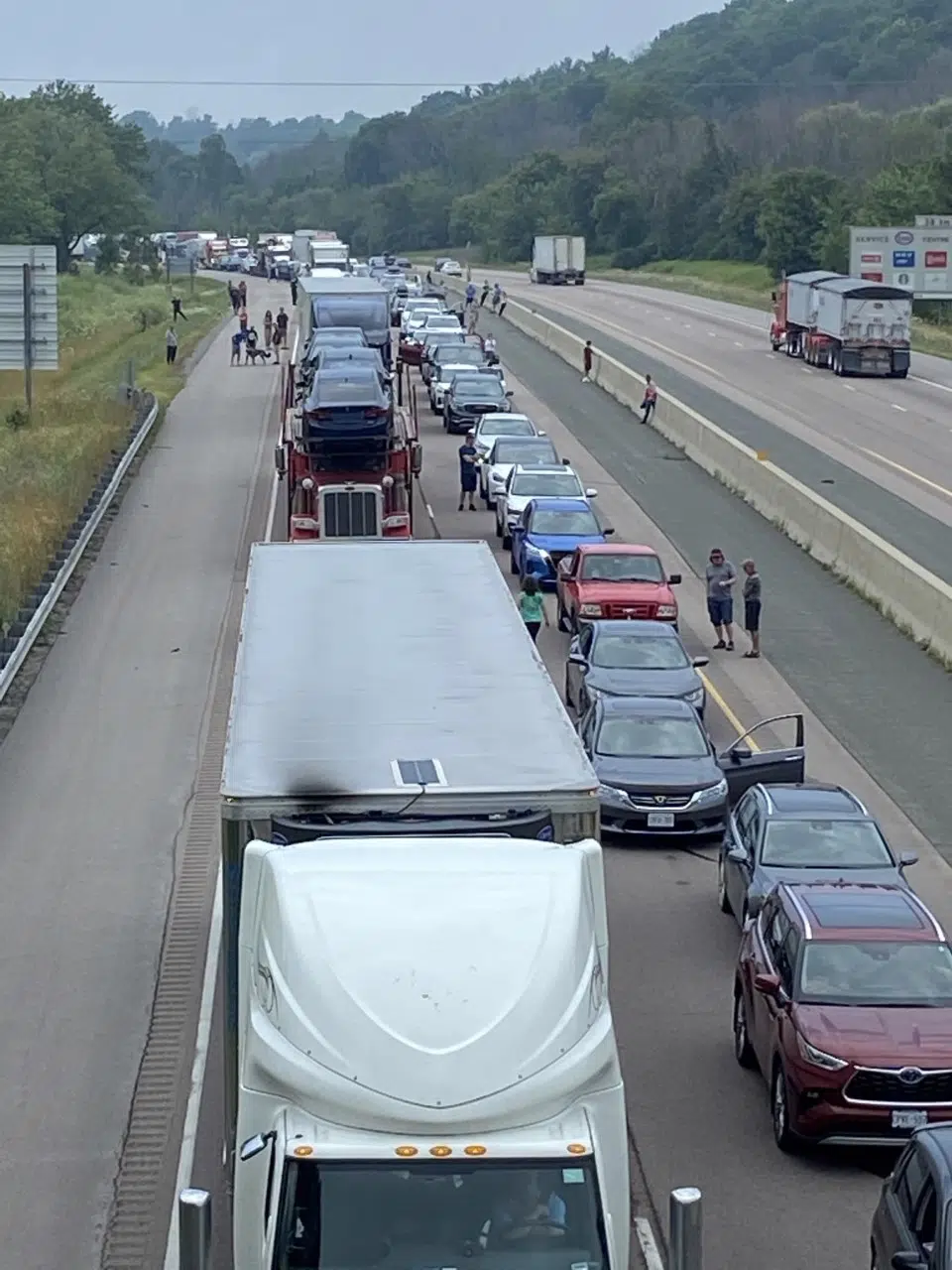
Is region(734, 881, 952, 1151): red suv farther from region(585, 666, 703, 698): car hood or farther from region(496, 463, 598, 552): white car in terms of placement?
region(496, 463, 598, 552): white car

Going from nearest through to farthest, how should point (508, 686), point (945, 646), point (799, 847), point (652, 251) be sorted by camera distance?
point (508, 686), point (799, 847), point (945, 646), point (652, 251)

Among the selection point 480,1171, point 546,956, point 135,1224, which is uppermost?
point 546,956

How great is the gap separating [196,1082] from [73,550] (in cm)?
2016

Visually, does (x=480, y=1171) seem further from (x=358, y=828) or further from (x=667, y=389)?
(x=667, y=389)

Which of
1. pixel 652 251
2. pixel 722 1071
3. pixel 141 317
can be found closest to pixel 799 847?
pixel 722 1071

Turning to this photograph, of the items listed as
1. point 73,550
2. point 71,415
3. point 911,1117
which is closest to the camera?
point 911,1117

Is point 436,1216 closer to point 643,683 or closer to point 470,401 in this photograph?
point 643,683

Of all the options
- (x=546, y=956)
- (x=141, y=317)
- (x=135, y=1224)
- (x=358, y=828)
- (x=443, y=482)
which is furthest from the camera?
(x=141, y=317)

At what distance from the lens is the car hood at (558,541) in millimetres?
32719

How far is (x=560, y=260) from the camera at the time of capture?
384 ft

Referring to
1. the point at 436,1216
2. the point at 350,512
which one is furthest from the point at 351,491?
the point at 436,1216

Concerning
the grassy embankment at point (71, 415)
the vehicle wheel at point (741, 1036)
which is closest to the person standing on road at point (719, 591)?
the grassy embankment at point (71, 415)

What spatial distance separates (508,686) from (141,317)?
3175 inches

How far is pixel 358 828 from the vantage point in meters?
10.8
